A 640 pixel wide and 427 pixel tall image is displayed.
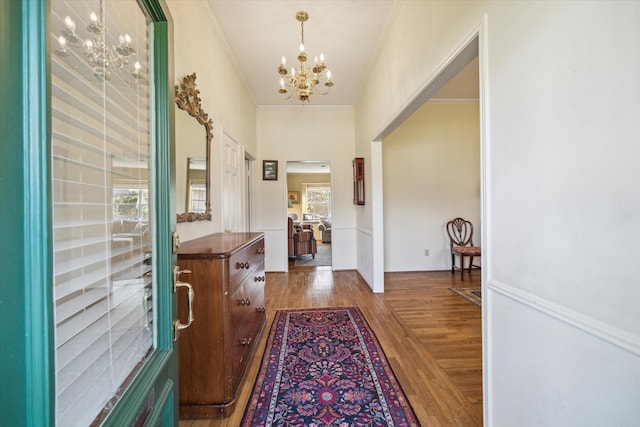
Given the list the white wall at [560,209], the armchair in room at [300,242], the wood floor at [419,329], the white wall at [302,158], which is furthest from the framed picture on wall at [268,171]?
the white wall at [560,209]

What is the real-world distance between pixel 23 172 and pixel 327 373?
204cm

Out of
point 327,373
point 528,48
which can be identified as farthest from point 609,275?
point 327,373

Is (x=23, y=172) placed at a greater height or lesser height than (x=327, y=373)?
greater

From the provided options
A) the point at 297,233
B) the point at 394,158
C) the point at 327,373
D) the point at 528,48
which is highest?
the point at 394,158

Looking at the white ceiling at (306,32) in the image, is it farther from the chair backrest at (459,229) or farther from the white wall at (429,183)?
the chair backrest at (459,229)

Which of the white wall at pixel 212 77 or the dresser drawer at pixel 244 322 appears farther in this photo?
the white wall at pixel 212 77

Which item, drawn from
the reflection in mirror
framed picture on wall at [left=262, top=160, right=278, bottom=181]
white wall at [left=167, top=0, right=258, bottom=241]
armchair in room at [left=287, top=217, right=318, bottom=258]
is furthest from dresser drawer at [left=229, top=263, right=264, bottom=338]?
armchair in room at [left=287, top=217, right=318, bottom=258]

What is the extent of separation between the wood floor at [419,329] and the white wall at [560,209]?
480 millimetres

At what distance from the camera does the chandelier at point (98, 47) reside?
521mm

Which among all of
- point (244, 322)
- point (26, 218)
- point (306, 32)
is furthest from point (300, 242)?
point (26, 218)

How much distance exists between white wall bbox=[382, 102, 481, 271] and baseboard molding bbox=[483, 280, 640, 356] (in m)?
3.75

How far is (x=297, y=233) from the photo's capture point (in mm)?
6426

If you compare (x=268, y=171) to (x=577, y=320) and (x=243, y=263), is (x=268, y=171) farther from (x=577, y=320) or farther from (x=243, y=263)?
(x=577, y=320)

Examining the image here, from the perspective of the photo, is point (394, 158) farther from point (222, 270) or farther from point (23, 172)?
point (23, 172)
